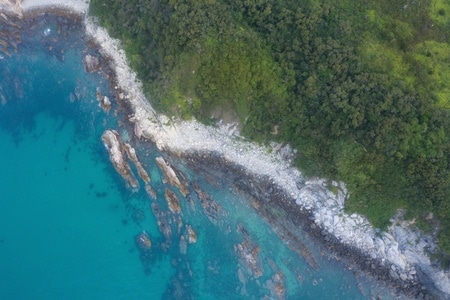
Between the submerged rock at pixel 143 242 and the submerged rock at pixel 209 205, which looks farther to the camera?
the submerged rock at pixel 209 205

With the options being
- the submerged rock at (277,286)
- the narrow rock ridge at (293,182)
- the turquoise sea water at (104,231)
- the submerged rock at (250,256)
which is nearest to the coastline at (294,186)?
the narrow rock ridge at (293,182)

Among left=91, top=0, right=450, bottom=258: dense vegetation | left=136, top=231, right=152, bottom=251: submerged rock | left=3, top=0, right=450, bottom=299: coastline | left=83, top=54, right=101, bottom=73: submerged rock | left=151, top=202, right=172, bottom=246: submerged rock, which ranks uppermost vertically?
left=91, top=0, right=450, bottom=258: dense vegetation

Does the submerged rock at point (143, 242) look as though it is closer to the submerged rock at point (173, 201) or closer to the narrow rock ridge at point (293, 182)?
the submerged rock at point (173, 201)

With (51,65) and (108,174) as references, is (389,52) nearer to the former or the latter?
(108,174)

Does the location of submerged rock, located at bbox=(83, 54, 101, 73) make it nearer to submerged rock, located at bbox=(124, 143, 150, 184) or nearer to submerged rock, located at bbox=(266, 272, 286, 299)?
submerged rock, located at bbox=(124, 143, 150, 184)

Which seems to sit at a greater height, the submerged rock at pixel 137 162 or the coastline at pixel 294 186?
the coastline at pixel 294 186

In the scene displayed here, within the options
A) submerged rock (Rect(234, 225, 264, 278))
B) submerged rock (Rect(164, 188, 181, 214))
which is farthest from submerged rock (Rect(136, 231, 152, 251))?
submerged rock (Rect(234, 225, 264, 278))
